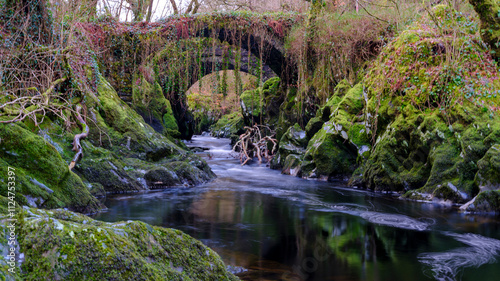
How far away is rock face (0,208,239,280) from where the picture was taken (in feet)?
5.85

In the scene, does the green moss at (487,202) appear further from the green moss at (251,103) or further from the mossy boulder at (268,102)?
the green moss at (251,103)

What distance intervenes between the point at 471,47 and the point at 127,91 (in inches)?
458

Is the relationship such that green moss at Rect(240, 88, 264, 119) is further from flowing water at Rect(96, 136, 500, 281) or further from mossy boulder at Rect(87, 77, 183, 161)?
flowing water at Rect(96, 136, 500, 281)

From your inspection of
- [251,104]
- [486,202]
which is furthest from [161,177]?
[251,104]

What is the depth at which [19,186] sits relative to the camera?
504cm

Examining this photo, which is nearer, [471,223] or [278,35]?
[471,223]

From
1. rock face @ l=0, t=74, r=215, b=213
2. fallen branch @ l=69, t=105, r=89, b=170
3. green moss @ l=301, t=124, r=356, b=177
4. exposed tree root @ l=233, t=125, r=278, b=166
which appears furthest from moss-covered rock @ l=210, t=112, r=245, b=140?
fallen branch @ l=69, t=105, r=89, b=170

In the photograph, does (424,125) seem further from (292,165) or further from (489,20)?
(292,165)

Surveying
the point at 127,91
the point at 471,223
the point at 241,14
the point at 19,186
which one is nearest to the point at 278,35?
the point at 241,14

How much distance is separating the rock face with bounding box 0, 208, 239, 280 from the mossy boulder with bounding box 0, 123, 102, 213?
3.39m

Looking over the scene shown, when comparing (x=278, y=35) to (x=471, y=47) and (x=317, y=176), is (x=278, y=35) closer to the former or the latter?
(x=317, y=176)

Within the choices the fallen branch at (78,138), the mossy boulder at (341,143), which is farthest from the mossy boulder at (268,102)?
the fallen branch at (78,138)

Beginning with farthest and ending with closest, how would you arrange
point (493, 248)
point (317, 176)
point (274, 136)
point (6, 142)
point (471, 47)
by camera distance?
point (274, 136) < point (317, 176) < point (471, 47) < point (6, 142) < point (493, 248)

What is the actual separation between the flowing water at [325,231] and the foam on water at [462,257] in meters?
0.01
